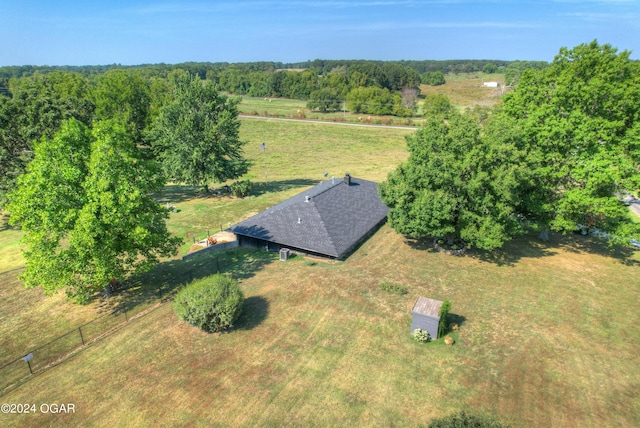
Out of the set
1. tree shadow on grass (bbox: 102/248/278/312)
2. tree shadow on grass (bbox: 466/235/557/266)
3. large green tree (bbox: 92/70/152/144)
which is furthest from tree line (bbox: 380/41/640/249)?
large green tree (bbox: 92/70/152/144)

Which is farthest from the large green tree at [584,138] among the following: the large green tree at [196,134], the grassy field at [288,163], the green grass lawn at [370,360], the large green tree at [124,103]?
the large green tree at [124,103]

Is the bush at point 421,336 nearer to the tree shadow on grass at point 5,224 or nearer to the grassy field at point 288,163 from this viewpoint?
the grassy field at point 288,163

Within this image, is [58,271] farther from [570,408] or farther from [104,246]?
[570,408]

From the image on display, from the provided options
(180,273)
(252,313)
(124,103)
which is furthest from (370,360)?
(124,103)

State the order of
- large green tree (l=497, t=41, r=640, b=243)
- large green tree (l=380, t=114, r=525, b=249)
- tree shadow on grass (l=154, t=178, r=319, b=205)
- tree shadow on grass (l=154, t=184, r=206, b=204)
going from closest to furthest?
1. large green tree (l=497, t=41, r=640, b=243)
2. large green tree (l=380, t=114, r=525, b=249)
3. tree shadow on grass (l=154, t=184, r=206, b=204)
4. tree shadow on grass (l=154, t=178, r=319, b=205)

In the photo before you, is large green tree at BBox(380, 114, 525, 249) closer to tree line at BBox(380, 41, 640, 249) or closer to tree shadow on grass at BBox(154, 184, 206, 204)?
tree line at BBox(380, 41, 640, 249)

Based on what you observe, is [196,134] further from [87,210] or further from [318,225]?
[87,210]
